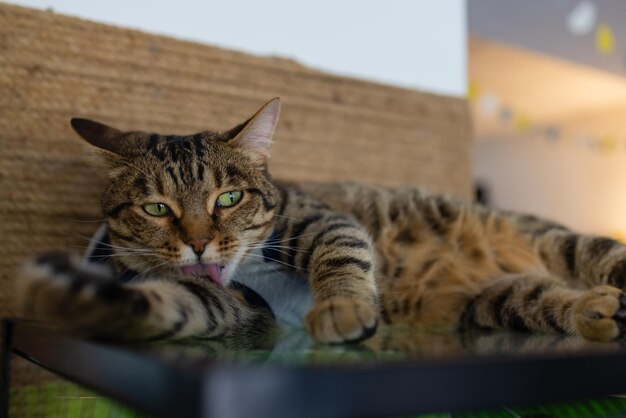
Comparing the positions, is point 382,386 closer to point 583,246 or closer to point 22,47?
point 583,246

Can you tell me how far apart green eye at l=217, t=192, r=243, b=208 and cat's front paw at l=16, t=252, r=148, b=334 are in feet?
1.27

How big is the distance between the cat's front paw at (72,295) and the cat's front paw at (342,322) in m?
0.23

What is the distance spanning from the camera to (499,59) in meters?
3.66

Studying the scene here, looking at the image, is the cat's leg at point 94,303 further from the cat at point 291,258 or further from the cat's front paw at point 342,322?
the cat's front paw at point 342,322

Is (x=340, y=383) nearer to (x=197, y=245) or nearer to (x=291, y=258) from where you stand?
(x=197, y=245)

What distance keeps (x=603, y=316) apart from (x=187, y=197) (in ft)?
2.03

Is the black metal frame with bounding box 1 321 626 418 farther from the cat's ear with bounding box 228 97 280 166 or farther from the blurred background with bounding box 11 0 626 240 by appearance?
the blurred background with bounding box 11 0 626 240

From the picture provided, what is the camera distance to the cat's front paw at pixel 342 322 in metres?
0.71

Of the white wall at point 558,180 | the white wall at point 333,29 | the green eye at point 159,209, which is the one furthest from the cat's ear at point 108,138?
the white wall at point 558,180

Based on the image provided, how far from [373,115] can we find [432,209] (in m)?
0.41

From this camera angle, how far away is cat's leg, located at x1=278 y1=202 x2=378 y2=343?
0.72 m

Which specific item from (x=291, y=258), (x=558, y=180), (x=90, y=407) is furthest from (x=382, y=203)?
(x=558, y=180)

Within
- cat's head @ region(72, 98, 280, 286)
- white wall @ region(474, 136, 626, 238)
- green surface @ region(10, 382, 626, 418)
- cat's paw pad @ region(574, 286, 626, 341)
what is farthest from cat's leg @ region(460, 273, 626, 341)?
white wall @ region(474, 136, 626, 238)

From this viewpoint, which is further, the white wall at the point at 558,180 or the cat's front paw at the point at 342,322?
the white wall at the point at 558,180
